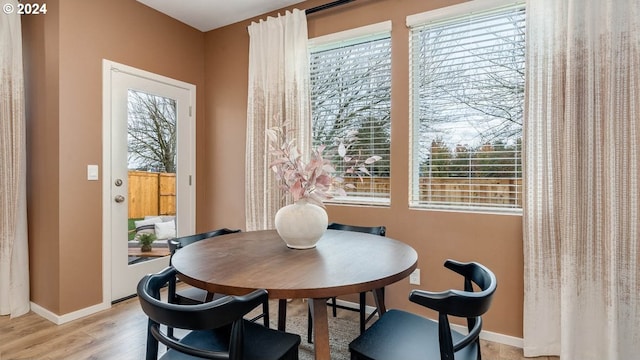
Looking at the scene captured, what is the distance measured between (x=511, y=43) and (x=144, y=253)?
3.47 metres

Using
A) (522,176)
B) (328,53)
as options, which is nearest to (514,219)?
(522,176)

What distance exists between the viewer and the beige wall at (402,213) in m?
2.22

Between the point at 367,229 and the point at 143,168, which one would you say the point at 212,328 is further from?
the point at 143,168

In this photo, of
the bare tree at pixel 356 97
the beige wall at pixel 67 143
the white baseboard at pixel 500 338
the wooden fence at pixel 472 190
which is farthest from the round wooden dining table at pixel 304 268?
the beige wall at pixel 67 143

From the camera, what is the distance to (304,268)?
1.36 meters

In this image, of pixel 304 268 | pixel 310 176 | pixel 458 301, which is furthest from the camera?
pixel 310 176

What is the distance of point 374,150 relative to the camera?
108 inches

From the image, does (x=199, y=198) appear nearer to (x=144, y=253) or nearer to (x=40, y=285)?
(x=144, y=253)

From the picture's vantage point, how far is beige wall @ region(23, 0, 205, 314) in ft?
8.17

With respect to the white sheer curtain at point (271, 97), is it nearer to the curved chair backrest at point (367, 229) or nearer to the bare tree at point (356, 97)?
the bare tree at point (356, 97)

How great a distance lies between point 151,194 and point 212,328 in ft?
8.36
